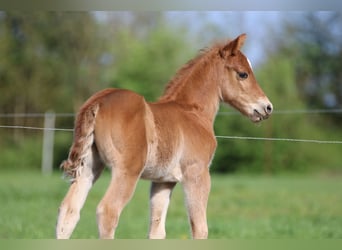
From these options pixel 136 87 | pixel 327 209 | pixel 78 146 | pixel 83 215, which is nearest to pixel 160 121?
pixel 78 146

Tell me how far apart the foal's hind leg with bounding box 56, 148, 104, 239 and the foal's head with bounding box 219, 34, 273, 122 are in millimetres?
1655

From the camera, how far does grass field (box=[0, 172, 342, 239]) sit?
8.47 meters

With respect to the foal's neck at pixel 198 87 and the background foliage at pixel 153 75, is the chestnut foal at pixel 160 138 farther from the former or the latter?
the background foliage at pixel 153 75

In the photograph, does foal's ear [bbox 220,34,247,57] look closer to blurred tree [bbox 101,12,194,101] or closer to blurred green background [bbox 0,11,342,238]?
blurred green background [bbox 0,11,342,238]

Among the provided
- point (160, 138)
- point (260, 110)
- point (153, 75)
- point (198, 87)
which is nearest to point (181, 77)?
point (198, 87)

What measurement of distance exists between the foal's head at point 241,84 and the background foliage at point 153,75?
18.8 meters

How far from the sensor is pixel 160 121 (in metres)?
5.30

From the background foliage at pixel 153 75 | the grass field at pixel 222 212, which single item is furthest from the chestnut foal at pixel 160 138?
the background foliage at pixel 153 75

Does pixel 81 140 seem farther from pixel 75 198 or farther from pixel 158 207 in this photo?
pixel 158 207

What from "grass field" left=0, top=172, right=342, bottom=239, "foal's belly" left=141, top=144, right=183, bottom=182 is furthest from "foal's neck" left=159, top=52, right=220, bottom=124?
"grass field" left=0, top=172, right=342, bottom=239

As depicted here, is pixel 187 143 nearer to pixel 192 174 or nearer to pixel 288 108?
pixel 192 174

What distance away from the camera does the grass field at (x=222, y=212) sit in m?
8.47

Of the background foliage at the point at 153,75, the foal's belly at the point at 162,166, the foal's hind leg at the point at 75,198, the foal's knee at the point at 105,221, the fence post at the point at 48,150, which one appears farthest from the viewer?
the background foliage at the point at 153,75

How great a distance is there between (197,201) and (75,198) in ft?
3.45
